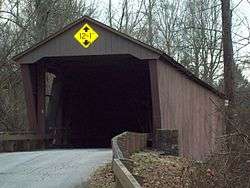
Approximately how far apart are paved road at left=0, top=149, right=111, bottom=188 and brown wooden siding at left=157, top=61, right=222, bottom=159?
6.58 meters

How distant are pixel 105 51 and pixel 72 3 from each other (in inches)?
686

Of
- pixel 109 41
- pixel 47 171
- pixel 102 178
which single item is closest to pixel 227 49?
pixel 109 41

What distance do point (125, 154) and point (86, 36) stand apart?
9.65 m

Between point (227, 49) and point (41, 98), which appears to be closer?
point (227, 49)

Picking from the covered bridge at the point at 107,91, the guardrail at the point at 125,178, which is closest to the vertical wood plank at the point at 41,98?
the covered bridge at the point at 107,91

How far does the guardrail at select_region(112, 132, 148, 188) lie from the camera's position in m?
6.22

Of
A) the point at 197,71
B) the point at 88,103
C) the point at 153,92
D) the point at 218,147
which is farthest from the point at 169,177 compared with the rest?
the point at 197,71

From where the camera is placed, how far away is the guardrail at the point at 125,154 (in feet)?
20.4

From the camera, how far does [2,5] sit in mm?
32625

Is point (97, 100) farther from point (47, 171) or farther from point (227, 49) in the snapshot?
point (47, 171)

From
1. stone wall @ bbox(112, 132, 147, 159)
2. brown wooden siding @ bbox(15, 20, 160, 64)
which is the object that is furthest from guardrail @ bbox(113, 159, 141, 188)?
brown wooden siding @ bbox(15, 20, 160, 64)

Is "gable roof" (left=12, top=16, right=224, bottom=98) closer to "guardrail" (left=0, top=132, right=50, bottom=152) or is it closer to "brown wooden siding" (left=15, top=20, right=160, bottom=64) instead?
"brown wooden siding" (left=15, top=20, right=160, bottom=64)

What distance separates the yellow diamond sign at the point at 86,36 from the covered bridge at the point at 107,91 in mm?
38

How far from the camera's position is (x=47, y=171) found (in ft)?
41.7
